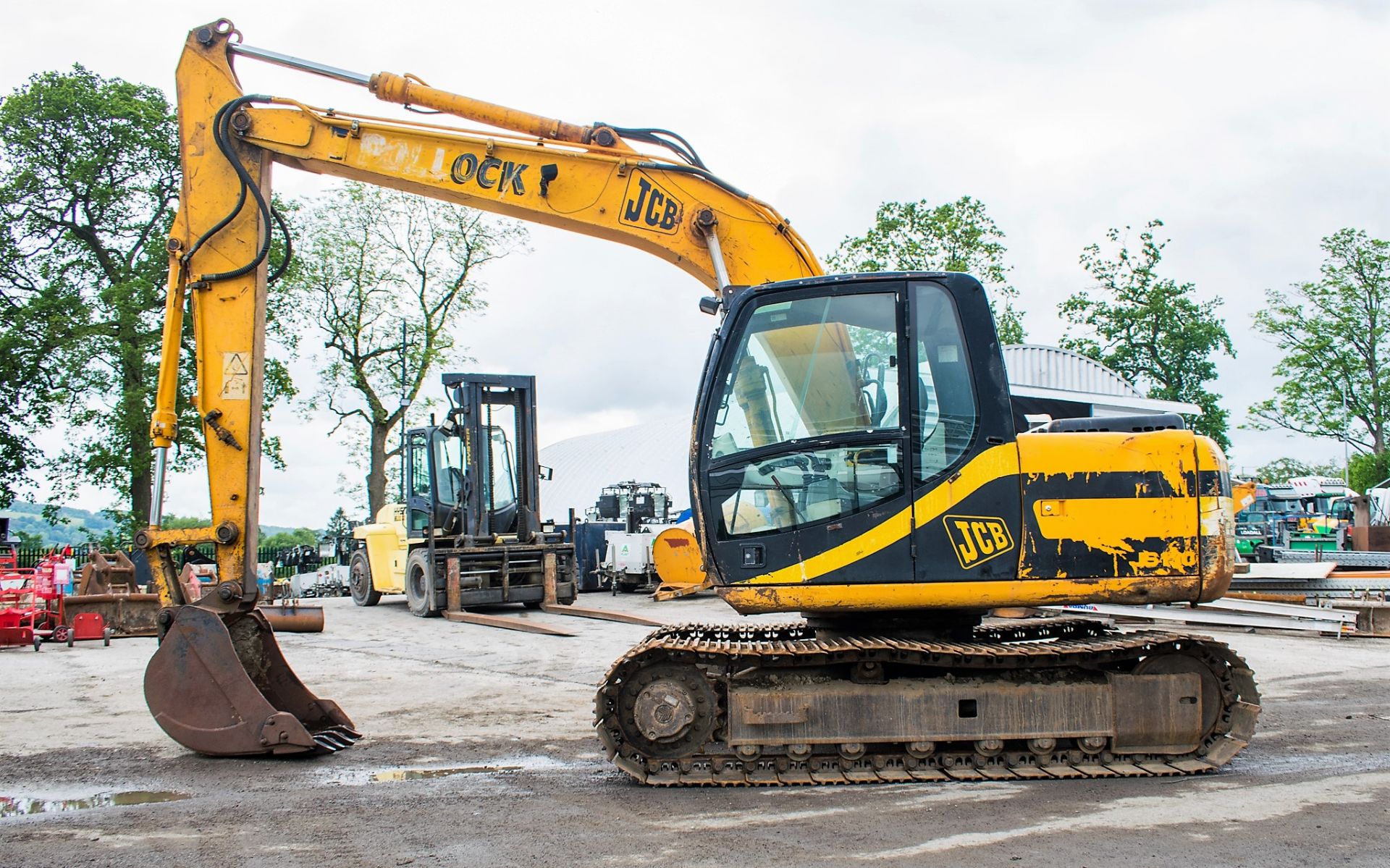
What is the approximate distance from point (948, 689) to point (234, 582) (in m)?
4.21

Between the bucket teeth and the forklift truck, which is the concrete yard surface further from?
the forklift truck

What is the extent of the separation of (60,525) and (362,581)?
1529 centimetres

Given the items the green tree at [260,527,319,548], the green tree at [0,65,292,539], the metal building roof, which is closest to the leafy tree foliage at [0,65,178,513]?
the green tree at [0,65,292,539]

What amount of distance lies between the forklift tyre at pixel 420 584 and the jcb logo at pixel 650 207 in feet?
32.6

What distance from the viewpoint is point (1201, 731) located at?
6004 mm

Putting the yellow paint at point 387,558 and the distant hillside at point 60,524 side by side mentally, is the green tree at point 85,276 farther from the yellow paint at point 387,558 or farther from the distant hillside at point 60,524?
the yellow paint at point 387,558

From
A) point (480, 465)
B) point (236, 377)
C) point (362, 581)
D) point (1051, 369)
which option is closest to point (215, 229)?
point (236, 377)

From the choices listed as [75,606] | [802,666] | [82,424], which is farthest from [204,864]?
[82,424]

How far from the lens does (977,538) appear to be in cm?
587

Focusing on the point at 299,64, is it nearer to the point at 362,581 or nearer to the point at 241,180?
the point at 241,180

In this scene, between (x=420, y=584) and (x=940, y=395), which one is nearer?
A: (x=940, y=395)

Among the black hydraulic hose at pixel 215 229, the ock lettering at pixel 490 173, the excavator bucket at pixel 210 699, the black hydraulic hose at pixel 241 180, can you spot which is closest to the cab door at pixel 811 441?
the ock lettering at pixel 490 173

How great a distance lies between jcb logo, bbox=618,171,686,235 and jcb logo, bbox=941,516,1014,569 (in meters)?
2.80

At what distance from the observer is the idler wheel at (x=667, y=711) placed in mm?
5871
